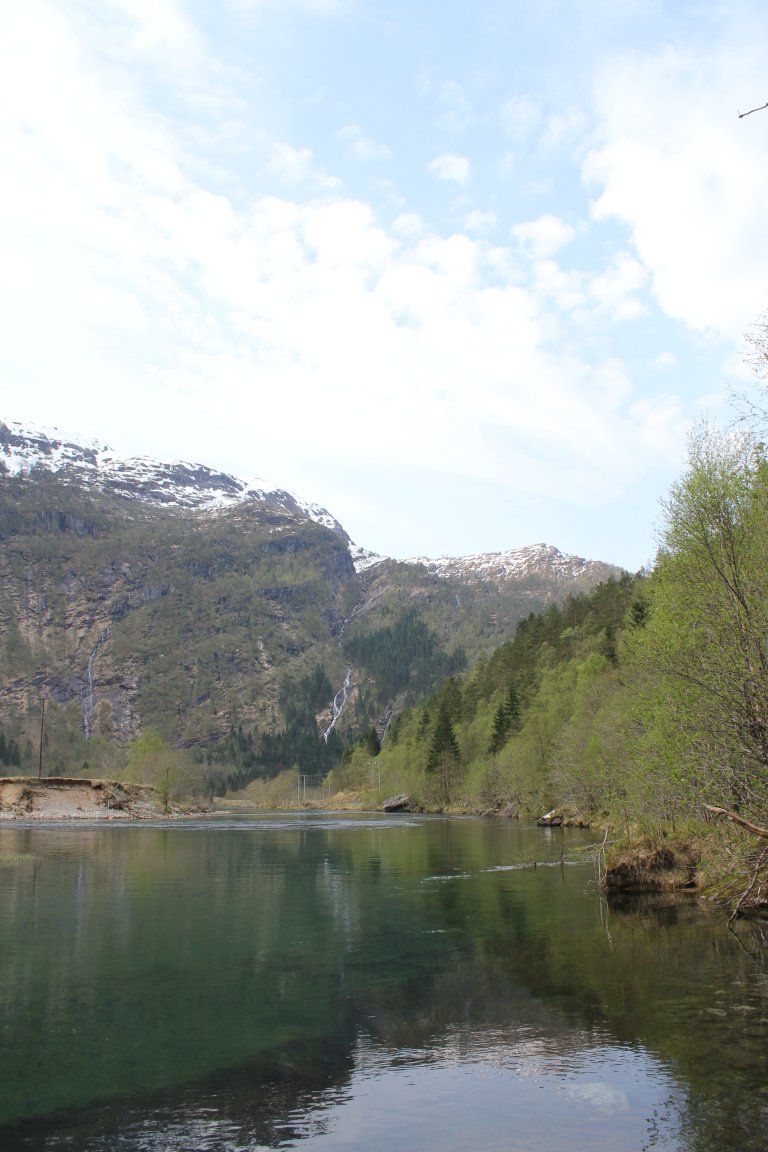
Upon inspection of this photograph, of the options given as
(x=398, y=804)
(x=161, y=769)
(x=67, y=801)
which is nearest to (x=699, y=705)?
(x=67, y=801)

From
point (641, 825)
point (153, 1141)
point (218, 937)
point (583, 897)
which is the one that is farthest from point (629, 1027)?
point (641, 825)

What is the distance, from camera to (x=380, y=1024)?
19.7 meters

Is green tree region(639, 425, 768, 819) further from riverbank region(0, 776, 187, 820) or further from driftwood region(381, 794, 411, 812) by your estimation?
driftwood region(381, 794, 411, 812)

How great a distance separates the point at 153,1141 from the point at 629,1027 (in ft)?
36.0

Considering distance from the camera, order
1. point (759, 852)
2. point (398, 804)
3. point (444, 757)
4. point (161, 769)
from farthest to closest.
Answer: point (398, 804)
point (161, 769)
point (444, 757)
point (759, 852)

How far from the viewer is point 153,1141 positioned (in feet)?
43.0

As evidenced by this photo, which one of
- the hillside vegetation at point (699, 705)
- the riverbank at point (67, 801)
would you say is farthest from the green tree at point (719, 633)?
the riverbank at point (67, 801)

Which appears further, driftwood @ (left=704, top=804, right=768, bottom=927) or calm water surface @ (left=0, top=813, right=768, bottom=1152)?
calm water surface @ (left=0, top=813, right=768, bottom=1152)

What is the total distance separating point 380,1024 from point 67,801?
417 feet

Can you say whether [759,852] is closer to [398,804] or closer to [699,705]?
[699,705]

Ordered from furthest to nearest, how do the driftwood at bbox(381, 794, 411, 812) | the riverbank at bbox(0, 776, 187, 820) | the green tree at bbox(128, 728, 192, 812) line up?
the driftwood at bbox(381, 794, 411, 812) → the green tree at bbox(128, 728, 192, 812) → the riverbank at bbox(0, 776, 187, 820)

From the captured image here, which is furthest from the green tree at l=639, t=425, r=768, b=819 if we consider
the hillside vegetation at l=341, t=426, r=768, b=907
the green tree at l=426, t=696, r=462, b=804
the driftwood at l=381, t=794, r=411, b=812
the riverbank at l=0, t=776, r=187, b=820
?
the driftwood at l=381, t=794, r=411, b=812

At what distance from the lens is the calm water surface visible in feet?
45.7

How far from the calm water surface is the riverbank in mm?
98909
